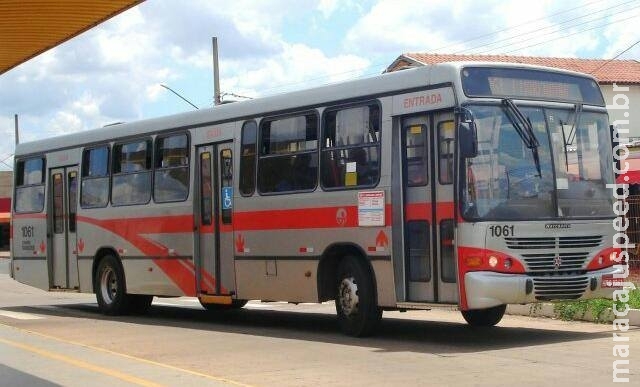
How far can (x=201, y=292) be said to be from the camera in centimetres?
1576

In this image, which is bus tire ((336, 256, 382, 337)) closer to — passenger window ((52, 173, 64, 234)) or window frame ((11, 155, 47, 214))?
passenger window ((52, 173, 64, 234))

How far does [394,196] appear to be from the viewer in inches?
480

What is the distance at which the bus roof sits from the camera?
11.9 meters

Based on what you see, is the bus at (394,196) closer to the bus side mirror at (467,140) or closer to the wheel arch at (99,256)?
the bus side mirror at (467,140)

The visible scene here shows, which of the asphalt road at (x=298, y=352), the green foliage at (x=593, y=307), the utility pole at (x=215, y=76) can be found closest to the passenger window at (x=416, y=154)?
the asphalt road at (x=298, y=352)

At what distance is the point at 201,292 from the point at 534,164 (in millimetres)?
6427

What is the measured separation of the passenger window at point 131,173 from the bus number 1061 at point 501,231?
7707 mm

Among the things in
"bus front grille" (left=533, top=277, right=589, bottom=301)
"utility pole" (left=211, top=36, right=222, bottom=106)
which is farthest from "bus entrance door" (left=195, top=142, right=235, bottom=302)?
"utility pole" (left=211, top=36, right=222, bottom=106)

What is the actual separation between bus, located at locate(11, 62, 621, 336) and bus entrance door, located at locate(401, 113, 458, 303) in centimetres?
2

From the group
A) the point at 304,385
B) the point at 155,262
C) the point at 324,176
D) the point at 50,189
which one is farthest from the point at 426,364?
the point at 50,189

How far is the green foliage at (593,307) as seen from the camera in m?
14.1

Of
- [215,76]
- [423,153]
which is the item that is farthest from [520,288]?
[215,76]

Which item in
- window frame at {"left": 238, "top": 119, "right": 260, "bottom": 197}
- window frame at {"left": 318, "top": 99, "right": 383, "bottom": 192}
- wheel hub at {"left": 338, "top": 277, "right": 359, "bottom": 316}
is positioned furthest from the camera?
window frame at {"left": 238, "top": 119, "right": 260, "bottom": 197}

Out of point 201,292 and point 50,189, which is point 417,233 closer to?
point 201,292
